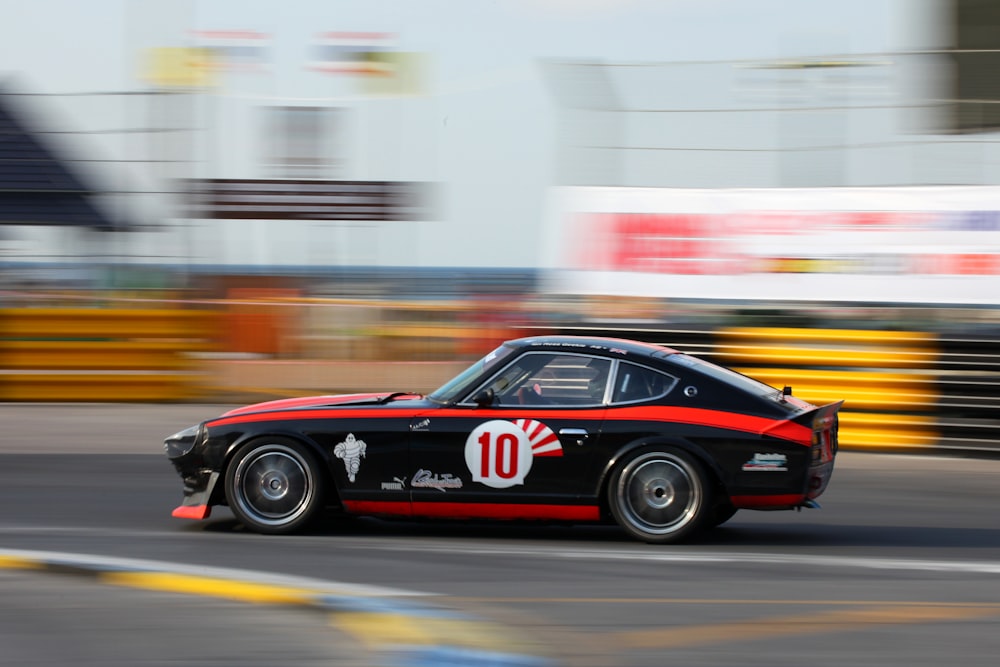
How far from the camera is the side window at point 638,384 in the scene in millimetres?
7066

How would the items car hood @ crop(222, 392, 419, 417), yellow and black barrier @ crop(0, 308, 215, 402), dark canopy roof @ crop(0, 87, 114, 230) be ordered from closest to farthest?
car hood @ crop(222, 392, 419, 417)
yellow and black barrier @ crop(0, 308, 215, 402)
dark canopy roof @ crop(0, 87, 114, 230)

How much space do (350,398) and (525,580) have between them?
6.20 ft

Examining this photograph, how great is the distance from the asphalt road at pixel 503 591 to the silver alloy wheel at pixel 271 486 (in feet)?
0.50

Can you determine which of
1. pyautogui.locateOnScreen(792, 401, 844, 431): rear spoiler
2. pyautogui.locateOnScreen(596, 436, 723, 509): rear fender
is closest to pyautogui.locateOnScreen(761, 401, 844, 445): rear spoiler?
pyautogui.locateOnScreen(792, 401, 844, 431): rear spoiler

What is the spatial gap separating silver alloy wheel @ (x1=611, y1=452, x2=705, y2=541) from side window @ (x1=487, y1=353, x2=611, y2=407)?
442mm

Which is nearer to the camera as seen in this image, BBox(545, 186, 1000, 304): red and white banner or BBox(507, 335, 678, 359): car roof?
BBox(507, 335, 678, 359): car roof

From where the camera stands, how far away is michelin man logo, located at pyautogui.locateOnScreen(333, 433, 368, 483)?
276 inches

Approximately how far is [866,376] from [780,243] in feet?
5.90

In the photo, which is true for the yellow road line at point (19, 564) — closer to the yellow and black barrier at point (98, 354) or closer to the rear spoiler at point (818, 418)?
the rear spoiler at point (818, 418)

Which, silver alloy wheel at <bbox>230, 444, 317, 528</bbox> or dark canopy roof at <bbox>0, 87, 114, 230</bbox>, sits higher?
dark canopy roof at <bbox>0, 87, 114, 230</bbox>

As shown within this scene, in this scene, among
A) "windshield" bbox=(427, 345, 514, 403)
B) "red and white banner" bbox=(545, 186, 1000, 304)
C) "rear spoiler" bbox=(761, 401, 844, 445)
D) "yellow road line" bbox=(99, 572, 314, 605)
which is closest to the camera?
"yellow road line" bbox=(99, 572, 314, 605)

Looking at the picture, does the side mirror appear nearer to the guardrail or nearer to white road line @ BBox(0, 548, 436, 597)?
white road line @ BBox(0, 548, 436, 597)

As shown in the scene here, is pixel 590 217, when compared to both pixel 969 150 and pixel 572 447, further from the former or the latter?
pixel 572 447

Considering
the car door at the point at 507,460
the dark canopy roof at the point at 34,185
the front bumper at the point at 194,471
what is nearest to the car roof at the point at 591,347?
the car door at the point at 507,460
